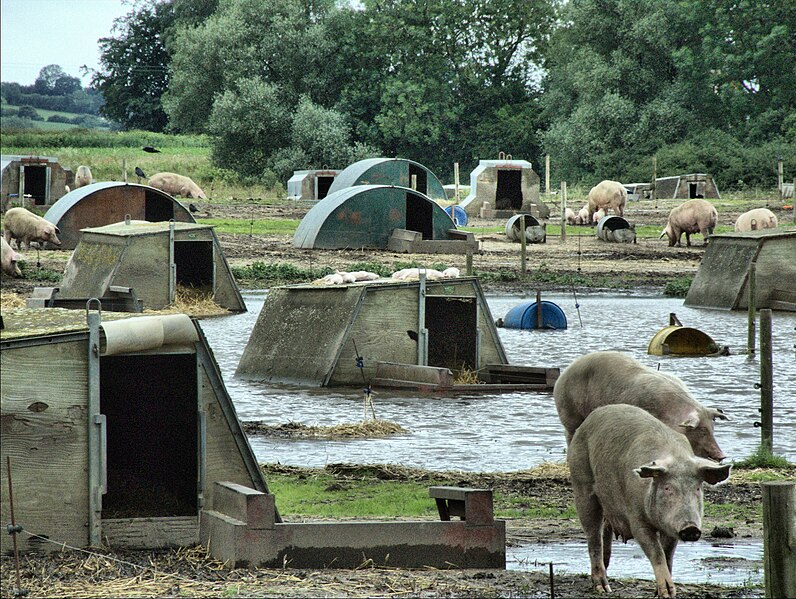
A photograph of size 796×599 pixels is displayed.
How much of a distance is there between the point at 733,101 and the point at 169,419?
61855 millimetres

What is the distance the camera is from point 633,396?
10289mm

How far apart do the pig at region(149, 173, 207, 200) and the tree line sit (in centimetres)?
992

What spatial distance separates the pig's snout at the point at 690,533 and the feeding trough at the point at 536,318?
17383mm

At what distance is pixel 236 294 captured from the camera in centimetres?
2569

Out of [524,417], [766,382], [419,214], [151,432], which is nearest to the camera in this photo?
[151,432]

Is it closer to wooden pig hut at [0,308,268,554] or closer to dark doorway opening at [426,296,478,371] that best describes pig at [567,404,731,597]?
wooden pig hut at [0,308,268,554]

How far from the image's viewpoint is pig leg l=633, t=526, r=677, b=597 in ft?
23.9

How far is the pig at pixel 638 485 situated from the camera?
7301mm

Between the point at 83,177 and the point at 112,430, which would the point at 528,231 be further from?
the point at 112,430

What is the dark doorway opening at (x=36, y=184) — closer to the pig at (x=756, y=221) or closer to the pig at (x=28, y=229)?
the pig at (x=28, y=229)

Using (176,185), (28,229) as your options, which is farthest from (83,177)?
(28,229)

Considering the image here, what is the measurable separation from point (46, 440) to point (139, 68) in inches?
2616

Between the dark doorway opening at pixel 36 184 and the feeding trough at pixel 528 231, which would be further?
the dark doorway opening at pixel 36 184

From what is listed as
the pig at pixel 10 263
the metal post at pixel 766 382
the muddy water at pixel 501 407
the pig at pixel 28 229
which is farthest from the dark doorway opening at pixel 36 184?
the metal post at pixel 766 382
